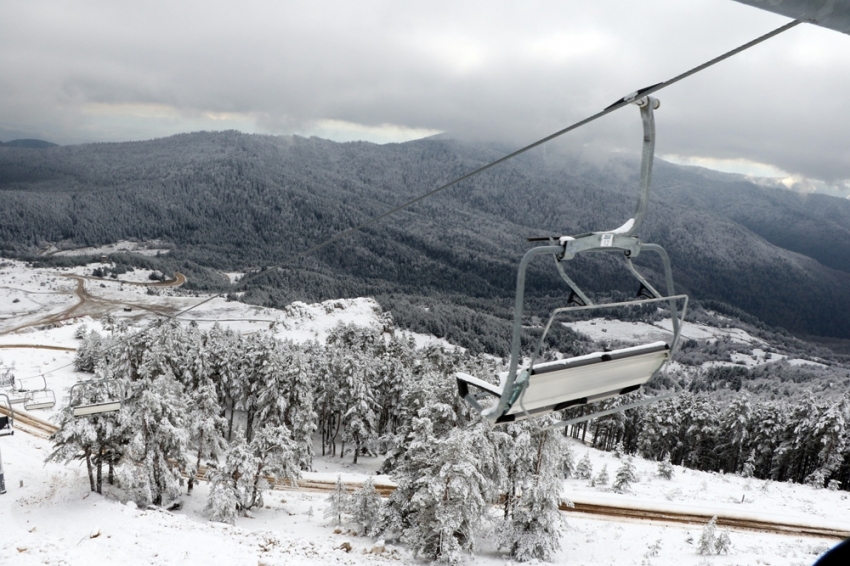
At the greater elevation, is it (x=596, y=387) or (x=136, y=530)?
(x=596, y=387)

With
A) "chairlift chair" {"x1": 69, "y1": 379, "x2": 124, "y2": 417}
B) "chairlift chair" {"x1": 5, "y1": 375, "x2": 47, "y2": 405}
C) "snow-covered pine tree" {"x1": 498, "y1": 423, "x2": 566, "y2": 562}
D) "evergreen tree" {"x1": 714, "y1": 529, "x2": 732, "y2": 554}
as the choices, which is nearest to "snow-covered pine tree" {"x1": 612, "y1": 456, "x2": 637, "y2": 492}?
"evergreen tree" {"x1": 714, "y1": 529, "x2": 732, "y2": 554}

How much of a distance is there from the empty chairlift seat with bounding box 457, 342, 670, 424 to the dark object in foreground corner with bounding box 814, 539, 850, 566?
9.52 feet

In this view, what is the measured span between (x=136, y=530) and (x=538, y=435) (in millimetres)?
16857

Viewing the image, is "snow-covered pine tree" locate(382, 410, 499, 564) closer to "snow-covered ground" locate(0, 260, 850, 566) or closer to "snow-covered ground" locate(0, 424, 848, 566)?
"snow-covered ground" locate(0, 424, 848, 566)

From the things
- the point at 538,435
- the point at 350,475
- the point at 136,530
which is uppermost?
the point at 538,435

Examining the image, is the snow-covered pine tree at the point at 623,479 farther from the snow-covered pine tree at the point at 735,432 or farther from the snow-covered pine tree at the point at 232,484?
the snow-covered pine tree at the point at 735,432

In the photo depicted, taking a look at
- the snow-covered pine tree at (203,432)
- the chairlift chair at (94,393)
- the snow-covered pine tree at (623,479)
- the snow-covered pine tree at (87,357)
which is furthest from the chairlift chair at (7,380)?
the snow-covered pine tree at (623,479)

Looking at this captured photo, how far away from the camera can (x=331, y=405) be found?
146 feet

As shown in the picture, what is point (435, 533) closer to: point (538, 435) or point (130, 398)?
point (538, 435)

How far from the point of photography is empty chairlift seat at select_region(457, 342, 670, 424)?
168 inches

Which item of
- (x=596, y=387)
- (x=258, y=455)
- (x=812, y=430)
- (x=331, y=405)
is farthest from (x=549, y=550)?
(x=812, y=430)

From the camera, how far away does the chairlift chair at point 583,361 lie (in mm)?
3922

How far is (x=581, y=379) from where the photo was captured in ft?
14.6

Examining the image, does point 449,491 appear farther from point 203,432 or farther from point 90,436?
point 203,432
